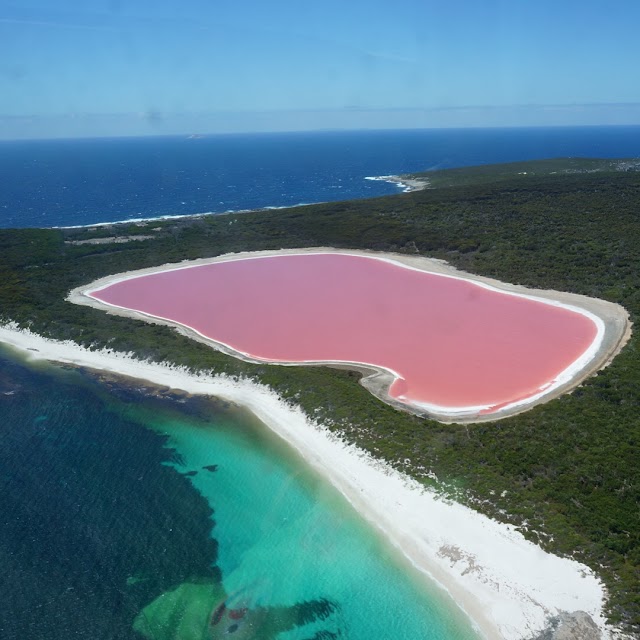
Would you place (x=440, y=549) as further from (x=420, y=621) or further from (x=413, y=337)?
(x=413, y=337)

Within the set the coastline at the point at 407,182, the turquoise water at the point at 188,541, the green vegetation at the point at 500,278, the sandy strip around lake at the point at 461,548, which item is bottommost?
the turquoise water at the point at 188,541

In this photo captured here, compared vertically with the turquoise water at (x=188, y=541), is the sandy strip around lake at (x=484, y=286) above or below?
above

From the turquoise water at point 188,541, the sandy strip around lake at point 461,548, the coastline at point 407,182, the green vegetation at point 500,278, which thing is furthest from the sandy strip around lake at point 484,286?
the coastline at point 407,182

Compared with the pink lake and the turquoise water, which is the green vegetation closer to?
the pink lake

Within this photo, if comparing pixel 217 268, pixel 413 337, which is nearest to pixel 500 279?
pixel 413 337

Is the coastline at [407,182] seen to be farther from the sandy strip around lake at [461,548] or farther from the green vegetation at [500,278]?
the sandy strip around lake at [461,548]

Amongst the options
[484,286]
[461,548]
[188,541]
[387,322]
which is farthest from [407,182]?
[188,541]
